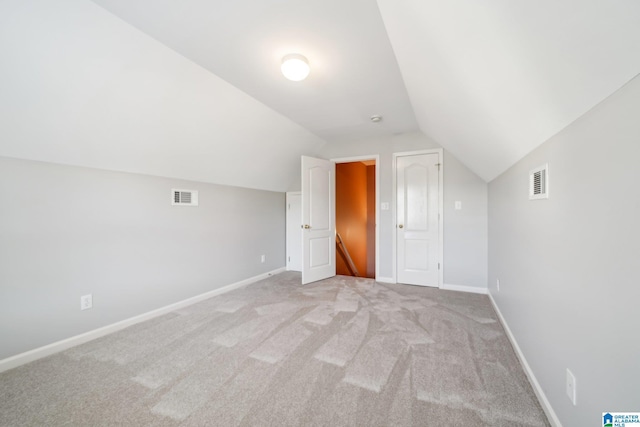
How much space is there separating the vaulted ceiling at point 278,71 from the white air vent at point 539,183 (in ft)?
0.56

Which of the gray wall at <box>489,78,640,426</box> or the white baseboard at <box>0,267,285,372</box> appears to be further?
the white baseboard at <box>0,267,285,372</box>

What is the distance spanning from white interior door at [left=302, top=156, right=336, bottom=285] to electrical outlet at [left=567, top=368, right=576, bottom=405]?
307cm

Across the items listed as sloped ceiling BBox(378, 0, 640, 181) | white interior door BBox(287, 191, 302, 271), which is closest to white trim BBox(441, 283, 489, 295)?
sloped ceiling BBox(378, 0, 640, 181)

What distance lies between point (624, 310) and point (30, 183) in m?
3.47

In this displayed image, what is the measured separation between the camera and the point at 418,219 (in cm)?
386

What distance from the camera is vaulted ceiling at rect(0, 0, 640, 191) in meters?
0.91

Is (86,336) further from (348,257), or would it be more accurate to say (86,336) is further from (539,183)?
(348,257)

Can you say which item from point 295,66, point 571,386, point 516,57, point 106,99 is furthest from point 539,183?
point 106,99

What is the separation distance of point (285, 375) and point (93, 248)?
2071 mm

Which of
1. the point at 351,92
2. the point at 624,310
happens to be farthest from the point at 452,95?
the point at 624,310

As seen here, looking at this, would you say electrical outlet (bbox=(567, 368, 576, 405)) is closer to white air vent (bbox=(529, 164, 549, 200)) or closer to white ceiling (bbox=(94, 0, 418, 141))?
white air vent (bbox=(529, 164, 549, 200))

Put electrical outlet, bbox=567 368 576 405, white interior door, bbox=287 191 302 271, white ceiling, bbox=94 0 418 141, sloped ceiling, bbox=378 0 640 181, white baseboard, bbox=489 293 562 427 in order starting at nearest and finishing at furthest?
sloped ceiling, bbox=378 0 640 181 < electrical outlet, bbox=567 368 576 405 < white baseboard, bbox=489 293 562 427 < white ceiling, bbox=94 0 418 141 < white interior door, bbox=287 191 302 271

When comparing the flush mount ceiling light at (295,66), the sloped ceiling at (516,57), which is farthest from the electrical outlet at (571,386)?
the flush mount ceiling light at (295,66)

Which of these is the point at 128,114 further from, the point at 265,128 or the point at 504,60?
the point at 504,60
